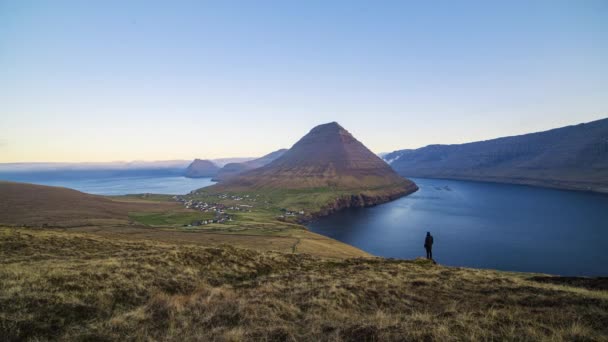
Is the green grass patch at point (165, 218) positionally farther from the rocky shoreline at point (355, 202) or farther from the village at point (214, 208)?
the rocky shoreline at point (355, 202)

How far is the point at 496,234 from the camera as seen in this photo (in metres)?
83.0

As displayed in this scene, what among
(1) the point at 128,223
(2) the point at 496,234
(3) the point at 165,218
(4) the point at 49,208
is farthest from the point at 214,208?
(2) the point at 496,234

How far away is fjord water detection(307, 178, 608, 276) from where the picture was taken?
196ft

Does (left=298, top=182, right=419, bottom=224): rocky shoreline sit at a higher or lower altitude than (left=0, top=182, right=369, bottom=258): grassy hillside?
lower

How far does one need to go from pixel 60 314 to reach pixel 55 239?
19.9m

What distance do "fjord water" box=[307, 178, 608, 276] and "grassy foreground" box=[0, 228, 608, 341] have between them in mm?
51108

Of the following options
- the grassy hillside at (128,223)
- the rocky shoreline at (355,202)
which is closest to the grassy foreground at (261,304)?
the grassy hillside at (128,223)

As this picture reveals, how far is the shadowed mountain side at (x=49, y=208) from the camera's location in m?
62.1

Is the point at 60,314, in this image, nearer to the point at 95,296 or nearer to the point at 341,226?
the point at 95,296

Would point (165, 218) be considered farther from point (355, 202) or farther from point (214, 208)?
point (355, 202)

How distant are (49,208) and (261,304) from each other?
9463 centimetres

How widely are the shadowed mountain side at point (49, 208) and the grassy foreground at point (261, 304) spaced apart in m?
55.4

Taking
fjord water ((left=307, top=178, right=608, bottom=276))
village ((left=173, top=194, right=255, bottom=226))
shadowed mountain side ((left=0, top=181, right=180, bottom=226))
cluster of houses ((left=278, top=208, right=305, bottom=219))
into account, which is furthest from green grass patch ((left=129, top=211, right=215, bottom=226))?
fjord water ((left=307, top=178, right=608, bottom=276))

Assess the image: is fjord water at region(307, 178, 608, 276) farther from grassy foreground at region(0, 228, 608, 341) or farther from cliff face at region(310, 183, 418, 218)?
grassy foreground at region(0, 228, 608, 341)
